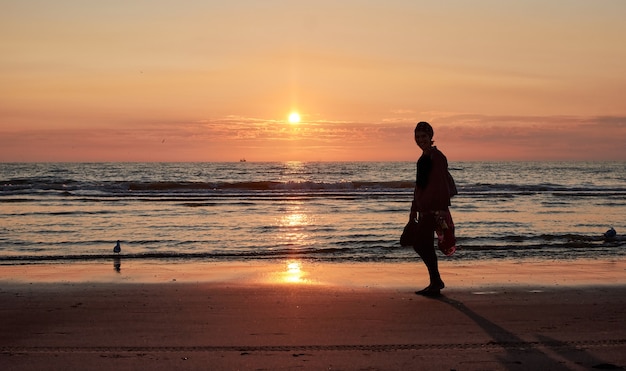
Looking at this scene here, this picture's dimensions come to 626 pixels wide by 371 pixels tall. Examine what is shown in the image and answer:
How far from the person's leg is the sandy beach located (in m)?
0.23

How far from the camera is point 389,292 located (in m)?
8.05

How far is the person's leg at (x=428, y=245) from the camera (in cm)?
755

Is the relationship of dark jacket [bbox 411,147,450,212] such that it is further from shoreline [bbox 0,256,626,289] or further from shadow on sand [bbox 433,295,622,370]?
shadow on sand [bbox 433,295,622,370]

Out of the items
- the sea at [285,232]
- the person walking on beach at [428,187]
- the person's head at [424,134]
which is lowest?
the sea at [285,232]

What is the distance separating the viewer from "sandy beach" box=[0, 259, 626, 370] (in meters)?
5.07

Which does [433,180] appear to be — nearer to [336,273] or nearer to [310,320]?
[310,320]

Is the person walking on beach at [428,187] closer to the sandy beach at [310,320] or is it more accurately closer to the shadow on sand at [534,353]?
the sandy beach at [310,320]

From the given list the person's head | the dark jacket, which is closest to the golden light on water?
the dark jacket

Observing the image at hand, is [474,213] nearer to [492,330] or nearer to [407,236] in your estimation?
[407,236]

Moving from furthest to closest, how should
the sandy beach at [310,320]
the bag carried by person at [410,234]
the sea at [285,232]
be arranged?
the sea at [285,232] < the bag carried by person at [410,234] < the sandy beach at [310,320]

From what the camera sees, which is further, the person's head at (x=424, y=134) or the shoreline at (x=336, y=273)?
the shoreline at (x=336, y=273)

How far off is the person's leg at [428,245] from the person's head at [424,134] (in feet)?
2.65

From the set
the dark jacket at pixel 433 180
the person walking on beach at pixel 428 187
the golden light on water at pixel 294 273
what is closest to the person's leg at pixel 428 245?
the person walking on beach at pixel 428 187

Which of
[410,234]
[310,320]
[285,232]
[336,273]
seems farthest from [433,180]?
[285,232]
